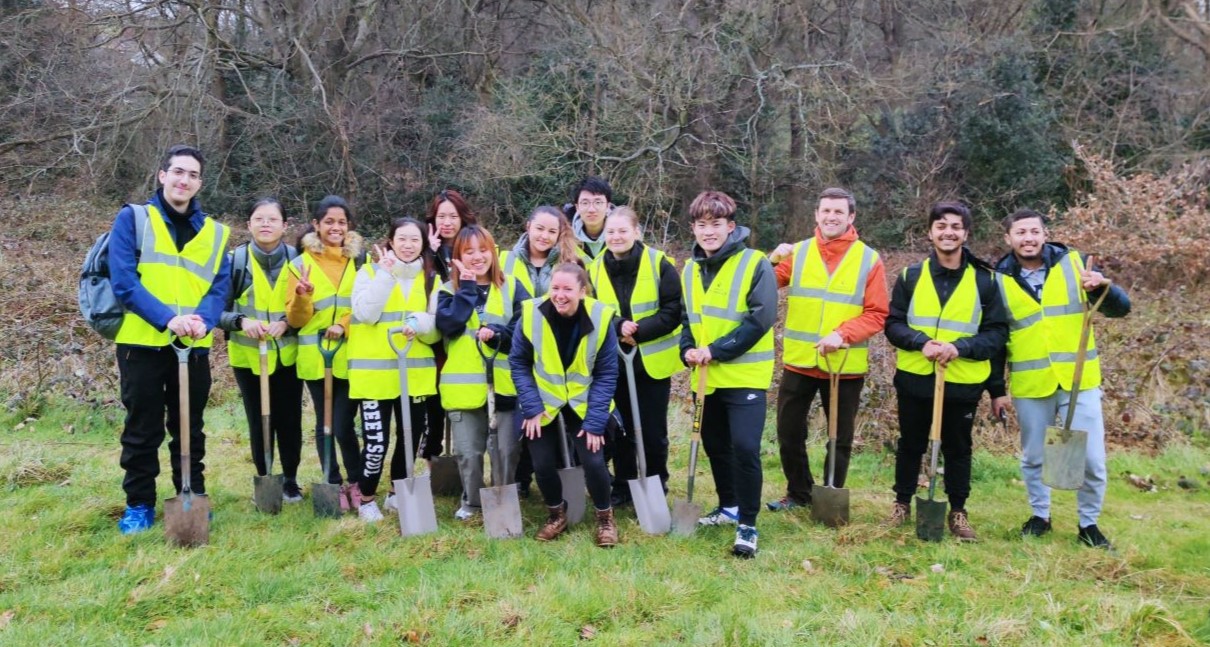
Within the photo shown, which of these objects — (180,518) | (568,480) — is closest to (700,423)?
(568,480)

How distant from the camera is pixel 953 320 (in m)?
4.57

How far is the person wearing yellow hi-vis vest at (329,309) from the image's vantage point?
485 cm

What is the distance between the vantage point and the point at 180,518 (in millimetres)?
4246

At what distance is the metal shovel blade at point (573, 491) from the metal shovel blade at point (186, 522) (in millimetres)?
1875

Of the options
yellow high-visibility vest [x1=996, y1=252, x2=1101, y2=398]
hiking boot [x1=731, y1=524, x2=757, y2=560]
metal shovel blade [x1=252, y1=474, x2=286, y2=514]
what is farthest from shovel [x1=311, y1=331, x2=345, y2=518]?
yellow high-visibility vest [x1=996, y1=252, x2=1101, y2=398]

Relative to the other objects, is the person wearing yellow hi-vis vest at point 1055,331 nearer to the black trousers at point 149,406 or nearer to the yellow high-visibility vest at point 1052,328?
the yellow high-visibility vest at point 1052,328

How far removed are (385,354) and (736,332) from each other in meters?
1.99

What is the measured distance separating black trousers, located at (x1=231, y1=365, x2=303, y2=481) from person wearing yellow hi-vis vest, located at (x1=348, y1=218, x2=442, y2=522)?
46 centimetres

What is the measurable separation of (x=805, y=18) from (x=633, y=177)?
460cm

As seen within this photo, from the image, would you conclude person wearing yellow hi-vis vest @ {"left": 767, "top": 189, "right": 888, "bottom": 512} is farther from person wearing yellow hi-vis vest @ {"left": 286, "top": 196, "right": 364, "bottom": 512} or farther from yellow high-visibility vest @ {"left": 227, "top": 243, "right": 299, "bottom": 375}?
yellow high-visibility vest @ {"left": 227, "top": 243, "right": 299, "bottom": 375}

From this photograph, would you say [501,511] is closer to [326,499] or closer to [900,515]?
[326,499]

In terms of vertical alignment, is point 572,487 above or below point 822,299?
below

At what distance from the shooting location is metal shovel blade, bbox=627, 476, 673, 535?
4.68 m

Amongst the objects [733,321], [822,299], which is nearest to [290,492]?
[733,321]
